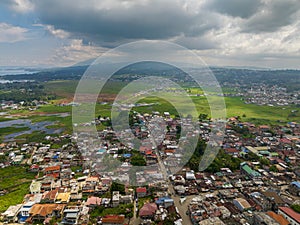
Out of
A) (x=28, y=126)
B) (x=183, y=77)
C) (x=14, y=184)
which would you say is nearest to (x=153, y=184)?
(x=14, y=184)

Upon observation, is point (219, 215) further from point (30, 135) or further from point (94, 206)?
point (30, 135)

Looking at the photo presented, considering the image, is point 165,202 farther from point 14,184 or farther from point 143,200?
point 14,184

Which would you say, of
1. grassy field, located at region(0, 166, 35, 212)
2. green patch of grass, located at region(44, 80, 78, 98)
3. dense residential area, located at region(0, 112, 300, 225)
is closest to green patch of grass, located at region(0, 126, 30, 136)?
dense residential area, located at region(0, 112, 300, 225)

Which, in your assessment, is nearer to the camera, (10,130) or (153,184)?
(153,184)

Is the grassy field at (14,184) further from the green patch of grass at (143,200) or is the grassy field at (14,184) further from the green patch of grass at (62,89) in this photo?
the green patch of grass at (62,89)

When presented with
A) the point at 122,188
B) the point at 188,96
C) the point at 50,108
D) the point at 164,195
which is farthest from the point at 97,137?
the point at 188,96

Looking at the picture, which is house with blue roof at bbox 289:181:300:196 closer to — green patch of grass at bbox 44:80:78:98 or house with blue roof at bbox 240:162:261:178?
house with blue roof at bbox 240:162:261:178
